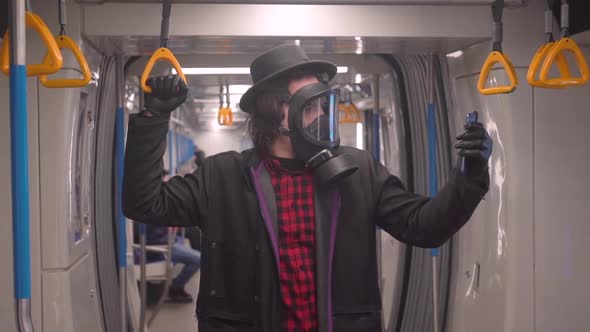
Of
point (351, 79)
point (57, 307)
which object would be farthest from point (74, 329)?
point (351, 79)

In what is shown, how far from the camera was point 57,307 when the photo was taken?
2.27m

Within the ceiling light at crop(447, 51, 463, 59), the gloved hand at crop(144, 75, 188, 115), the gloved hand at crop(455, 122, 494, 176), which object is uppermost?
the ceiling light at crop(447, 51, 463, 59)

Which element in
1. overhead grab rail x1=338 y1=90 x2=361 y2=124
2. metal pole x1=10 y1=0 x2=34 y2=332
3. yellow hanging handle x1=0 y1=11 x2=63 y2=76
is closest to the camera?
metal pole x1=10 y1=0 x2=34 y2=332

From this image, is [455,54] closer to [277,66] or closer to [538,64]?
[538,64]

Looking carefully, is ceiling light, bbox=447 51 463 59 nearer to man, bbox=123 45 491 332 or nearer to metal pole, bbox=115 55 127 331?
man, bbox=123 45 491 332

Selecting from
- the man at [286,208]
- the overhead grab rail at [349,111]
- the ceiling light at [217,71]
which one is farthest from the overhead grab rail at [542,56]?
the overhead grab rail at [349,111]

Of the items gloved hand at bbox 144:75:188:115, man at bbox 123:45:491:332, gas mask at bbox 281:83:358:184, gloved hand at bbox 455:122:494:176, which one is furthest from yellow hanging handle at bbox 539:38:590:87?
gloved hand at bbox 144:75:188:115

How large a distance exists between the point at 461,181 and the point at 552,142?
1.14m

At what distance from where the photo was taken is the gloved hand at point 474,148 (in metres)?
1.59

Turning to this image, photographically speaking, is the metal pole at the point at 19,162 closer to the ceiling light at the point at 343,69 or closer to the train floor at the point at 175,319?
the ceiling light at the point at 343,69

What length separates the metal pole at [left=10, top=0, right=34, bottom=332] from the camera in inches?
50.7

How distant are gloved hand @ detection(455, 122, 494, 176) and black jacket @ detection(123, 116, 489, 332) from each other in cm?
13

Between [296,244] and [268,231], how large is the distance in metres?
0.11

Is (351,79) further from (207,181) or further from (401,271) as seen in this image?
(207,181)
